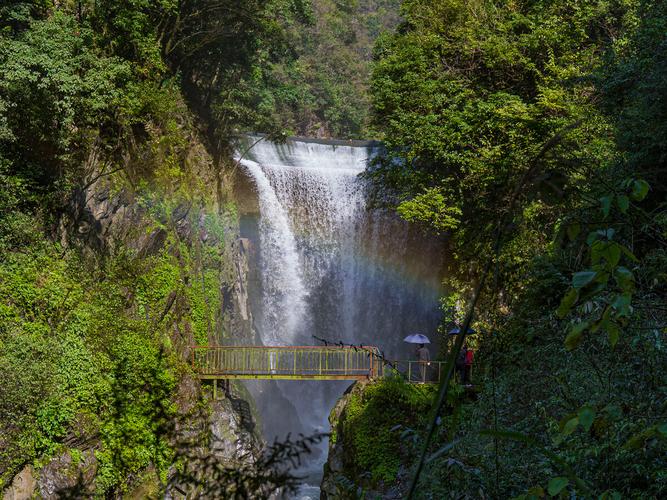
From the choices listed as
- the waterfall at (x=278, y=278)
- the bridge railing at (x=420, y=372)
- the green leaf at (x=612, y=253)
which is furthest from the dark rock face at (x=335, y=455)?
the green leaf at (x=612, y=253)

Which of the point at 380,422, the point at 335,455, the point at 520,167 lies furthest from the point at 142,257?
the point at 520,167

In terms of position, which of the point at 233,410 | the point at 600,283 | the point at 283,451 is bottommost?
the point at 233,410

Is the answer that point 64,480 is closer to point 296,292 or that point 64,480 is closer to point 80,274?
point 80,274

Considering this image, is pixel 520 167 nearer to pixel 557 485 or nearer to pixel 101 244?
pixel 557 485

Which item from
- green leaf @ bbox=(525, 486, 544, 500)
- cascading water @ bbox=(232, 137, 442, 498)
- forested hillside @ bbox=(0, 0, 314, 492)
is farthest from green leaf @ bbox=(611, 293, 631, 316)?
cascading water @ bbox=(232, 137, 442, 498)

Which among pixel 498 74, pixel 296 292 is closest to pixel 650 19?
pixel 498 74

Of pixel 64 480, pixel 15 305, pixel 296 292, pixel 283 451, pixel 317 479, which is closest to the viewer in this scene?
pixel 283 451

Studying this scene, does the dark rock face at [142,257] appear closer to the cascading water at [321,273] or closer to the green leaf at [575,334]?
the cascading water at [321,273]

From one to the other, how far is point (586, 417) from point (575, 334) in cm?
21

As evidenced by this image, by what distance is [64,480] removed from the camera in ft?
35.5

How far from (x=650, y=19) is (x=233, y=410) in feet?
38.5

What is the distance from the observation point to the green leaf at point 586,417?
1.63 metres

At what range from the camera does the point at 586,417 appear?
1.65m

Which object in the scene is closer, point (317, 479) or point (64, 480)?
point (64, 480)
